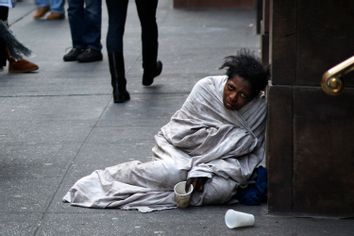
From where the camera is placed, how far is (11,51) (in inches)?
336

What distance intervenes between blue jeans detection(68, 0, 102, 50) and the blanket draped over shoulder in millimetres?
4326

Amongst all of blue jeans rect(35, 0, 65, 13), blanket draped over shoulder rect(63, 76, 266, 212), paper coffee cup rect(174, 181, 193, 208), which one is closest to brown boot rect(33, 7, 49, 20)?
blue jeans rect(35, 0, 65, 13)

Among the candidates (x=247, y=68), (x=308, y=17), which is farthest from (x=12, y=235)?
(x=308, y=17)

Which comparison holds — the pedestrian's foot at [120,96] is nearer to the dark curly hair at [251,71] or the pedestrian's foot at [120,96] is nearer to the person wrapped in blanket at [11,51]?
the person wrapped in blanket at [11,51]

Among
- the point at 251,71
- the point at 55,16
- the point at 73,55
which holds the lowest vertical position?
the point at 55,16

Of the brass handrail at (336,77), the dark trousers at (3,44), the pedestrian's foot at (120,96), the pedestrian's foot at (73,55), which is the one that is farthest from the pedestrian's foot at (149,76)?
the brass handrail at (336,77)

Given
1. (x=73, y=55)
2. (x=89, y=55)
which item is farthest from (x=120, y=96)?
(x=73, y=55)

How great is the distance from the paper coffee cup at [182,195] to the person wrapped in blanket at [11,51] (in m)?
3.87

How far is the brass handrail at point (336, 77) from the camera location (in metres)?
3.44

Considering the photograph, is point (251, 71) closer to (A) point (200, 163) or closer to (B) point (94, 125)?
(A) point (200, 163)

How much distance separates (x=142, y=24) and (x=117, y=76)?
580mm

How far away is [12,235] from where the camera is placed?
4.57 meters

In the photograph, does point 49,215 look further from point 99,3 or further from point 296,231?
point 99,3

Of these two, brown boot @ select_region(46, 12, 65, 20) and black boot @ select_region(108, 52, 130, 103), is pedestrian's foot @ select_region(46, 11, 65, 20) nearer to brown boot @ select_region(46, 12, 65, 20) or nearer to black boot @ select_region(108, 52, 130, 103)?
brown boot @ select_region(46, 12, 65, 20)
